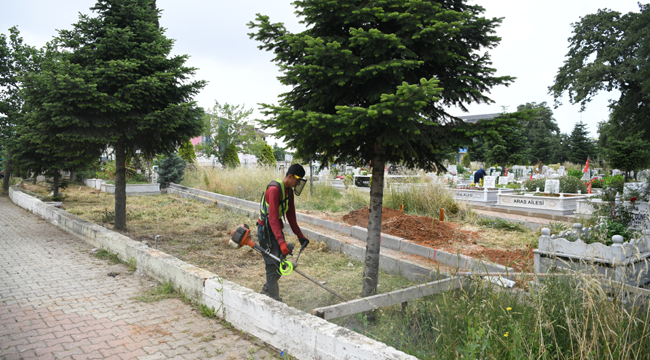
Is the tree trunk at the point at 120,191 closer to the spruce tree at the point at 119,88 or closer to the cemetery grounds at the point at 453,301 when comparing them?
the spruce tree at the point at 119,88

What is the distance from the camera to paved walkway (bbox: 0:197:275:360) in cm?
357

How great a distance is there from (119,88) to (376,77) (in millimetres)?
6123

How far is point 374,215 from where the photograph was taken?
4.93m

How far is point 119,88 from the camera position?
26.3ft

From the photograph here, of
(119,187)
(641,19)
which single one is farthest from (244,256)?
(641,19)

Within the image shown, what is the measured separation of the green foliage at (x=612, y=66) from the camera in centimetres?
2375

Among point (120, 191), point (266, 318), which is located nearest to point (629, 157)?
point (120, 191)

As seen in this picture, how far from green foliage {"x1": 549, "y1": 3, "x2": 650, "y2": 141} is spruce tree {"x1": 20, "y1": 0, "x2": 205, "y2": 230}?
85.5 feet

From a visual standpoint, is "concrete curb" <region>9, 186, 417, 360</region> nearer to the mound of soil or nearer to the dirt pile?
the mound of soil

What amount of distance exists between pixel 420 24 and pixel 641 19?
26.4 meters

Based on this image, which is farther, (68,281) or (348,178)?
(348,178)

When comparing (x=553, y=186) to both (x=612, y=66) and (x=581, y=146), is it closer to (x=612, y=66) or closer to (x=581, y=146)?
(x=612, y=66)

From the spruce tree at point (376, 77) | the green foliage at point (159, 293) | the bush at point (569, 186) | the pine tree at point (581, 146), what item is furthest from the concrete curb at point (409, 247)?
the pine tree at point (581, 146)

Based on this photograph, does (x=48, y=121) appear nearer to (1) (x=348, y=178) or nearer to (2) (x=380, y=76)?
(2) (x=380, y=76)
